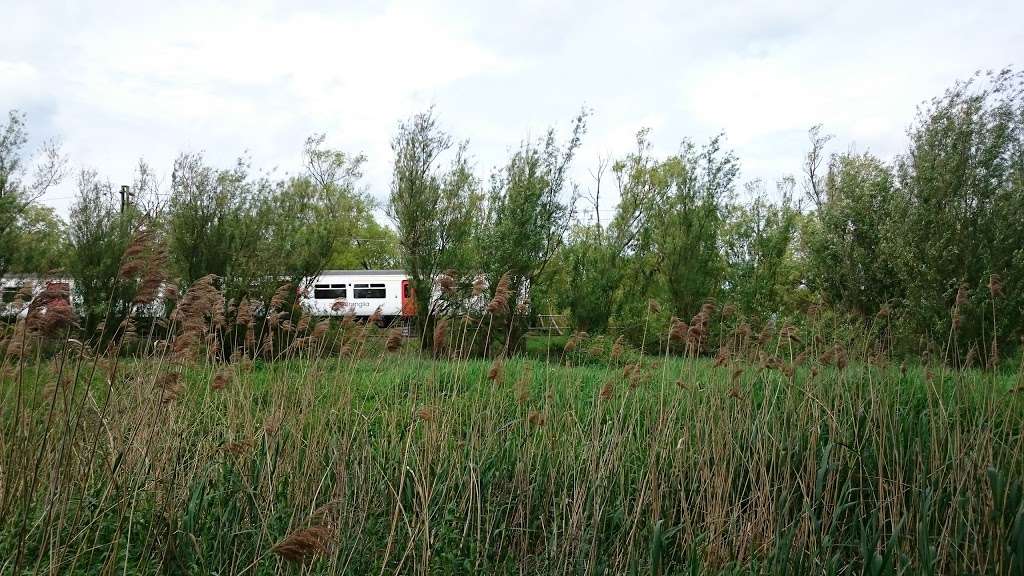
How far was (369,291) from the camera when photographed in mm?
22969

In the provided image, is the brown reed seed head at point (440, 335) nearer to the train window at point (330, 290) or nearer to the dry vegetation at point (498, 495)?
the dry vegetation at point (498, 495)

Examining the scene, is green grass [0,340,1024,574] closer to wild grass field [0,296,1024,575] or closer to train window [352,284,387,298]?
wild grass field [0,296,1024,575]

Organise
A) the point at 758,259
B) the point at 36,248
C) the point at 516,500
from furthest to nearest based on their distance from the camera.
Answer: the point at 758,259 < the point at 36,248 < the point at 516,500

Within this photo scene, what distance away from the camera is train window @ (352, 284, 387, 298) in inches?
904

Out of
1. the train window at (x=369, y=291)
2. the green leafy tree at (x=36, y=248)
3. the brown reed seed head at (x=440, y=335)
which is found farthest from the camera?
the train window at (x=369, y=291)

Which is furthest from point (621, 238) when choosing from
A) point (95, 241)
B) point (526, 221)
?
A: point (95, 241)

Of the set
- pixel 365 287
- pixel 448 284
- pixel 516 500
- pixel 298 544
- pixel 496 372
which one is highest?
pixel 365 287

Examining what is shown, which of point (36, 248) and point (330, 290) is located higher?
point (36, 248)

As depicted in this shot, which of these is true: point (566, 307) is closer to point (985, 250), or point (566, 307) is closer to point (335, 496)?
point (985, 250)

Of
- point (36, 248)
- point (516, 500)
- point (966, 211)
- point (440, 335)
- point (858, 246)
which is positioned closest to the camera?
point (440, 335)

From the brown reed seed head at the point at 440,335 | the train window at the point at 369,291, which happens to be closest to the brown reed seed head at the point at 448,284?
the brown reed seed head at the point at 440,335

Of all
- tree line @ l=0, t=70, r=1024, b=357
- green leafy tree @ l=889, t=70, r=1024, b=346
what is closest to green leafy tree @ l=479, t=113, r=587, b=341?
tree line @ l=0, t=70, r=1024, b=357

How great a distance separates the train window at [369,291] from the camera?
22953 mm

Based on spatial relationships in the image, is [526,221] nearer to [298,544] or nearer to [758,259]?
[758,259]
